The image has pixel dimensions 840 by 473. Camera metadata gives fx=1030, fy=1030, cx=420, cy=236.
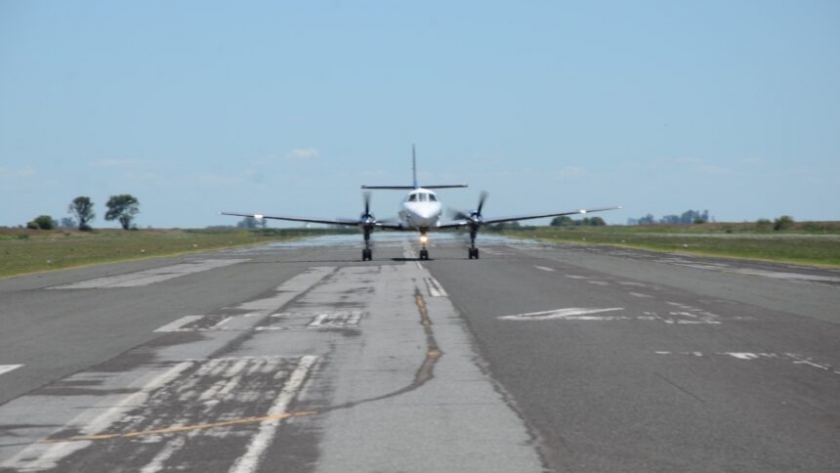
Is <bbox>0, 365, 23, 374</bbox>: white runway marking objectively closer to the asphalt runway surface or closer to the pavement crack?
the asphalt runway surface

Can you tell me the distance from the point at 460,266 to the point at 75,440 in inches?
1435

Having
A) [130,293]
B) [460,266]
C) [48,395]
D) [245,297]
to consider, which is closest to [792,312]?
[245,297]

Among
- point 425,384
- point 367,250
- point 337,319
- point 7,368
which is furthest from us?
point 367,250

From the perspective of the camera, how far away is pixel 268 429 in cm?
959

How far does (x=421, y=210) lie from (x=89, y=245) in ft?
203

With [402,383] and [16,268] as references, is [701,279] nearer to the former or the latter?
[402,383]

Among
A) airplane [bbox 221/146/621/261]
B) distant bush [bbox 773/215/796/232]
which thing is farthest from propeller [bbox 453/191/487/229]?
distant bush [bbox 773/215/796/232]

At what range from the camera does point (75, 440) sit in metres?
9.26

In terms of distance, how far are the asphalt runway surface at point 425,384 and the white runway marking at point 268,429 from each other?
4cm

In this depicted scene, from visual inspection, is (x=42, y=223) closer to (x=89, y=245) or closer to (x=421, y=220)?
(x=89, y=245)

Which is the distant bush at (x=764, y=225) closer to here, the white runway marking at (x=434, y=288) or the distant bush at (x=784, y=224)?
the distant bush at (x=784, y=224)

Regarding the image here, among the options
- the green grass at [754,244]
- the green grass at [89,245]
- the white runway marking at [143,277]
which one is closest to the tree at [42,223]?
the green grass at [89,245]

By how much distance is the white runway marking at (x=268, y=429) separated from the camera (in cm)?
813

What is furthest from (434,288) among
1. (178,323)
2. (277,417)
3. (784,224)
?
(784,224)
